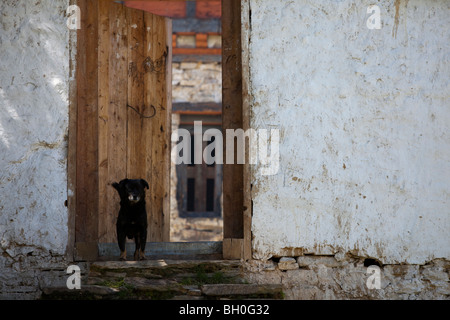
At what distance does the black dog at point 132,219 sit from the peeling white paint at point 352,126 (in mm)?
978

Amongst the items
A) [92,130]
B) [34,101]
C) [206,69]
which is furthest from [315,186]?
[206,69]

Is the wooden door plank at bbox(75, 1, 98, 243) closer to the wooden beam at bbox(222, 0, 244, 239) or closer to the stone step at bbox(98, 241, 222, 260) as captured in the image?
the stone step at bbox(98, 241, 222, 260)

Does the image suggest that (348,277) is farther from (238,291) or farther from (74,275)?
(74,275)

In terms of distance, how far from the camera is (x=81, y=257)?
202 inches

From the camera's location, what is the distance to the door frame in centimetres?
516

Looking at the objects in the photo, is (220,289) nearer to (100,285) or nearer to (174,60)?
(100,285)

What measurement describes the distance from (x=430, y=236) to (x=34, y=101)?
3633mm

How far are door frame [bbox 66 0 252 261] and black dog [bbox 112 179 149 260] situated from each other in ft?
0.75

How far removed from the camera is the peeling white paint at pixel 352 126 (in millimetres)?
5215

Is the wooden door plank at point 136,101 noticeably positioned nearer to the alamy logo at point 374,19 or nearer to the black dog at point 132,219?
the black dog at point 132,219

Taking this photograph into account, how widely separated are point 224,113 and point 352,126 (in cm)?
113

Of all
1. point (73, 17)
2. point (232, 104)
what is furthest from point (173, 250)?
point (73, 17)

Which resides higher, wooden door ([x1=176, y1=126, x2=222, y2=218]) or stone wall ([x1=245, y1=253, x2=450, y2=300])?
wooden door ([x1=176, y1=126, x2=222, y2=218])

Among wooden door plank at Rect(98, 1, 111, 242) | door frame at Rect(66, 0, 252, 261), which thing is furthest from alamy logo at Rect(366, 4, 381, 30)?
wooden door plank at Rect(98, 1, 111, 242)
